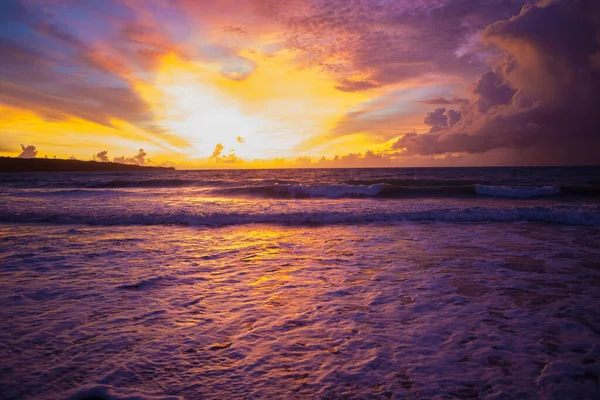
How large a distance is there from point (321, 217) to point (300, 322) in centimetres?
925

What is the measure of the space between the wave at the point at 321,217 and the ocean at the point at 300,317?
2962mm

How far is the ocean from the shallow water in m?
0.02

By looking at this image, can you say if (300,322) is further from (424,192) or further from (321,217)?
(424,192)

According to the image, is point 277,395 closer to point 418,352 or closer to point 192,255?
point 418,352

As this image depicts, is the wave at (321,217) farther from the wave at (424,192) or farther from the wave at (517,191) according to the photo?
the wave at (424,192)

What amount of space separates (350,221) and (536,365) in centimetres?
950

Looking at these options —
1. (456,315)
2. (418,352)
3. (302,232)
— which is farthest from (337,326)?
(302,232)

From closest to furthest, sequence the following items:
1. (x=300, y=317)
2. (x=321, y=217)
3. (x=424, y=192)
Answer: (x=300, y=317) < (x=321, y=217) < (x=424, y=192)

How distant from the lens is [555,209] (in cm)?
1325

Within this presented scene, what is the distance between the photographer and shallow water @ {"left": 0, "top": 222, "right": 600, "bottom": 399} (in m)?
2.81

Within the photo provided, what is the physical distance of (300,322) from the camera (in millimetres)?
3988

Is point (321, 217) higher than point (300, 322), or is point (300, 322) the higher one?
point (321, 217)

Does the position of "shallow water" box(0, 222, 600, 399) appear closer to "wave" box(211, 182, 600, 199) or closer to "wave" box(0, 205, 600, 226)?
"wave" box(0, 205, 600, 226)

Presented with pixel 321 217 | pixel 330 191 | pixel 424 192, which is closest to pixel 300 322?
pixel 321 217
